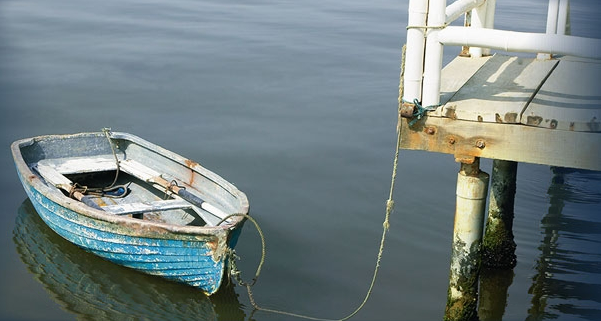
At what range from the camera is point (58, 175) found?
10.2 meters

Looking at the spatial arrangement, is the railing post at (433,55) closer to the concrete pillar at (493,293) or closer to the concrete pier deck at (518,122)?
the concrete pier deck at (518,122)

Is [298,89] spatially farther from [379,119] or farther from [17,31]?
[17,31]

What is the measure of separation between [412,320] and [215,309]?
7.39 ft

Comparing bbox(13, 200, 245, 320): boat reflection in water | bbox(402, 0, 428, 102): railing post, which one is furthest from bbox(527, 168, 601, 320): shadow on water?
bbox(13, 200, 245, 320): boat reflection in water

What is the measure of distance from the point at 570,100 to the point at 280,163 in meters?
6.59

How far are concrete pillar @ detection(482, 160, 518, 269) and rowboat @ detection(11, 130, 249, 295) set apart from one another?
117 inches

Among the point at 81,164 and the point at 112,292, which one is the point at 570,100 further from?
the point at 81,164

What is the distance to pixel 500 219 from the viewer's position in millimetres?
8867

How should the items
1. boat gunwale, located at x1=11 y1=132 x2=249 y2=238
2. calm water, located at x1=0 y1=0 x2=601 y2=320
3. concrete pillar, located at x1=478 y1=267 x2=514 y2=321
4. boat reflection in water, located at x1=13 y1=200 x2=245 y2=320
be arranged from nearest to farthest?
boat gunwale, located at x1=11 y1=132 x2=249 y2=238 → boat reflection in water, located at x1=13 y1=200 x2=245 y2=320 → concrete pillar, located at x1=478 y1=267 x2=514 y2=321 → calm water, located at x1=0 y1=0 x2=601 y2=320

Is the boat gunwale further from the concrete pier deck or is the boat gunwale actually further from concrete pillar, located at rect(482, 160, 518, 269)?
concrete pillar, located at rect(482, 160, 518, 269)

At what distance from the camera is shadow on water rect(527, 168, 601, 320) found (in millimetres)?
8586

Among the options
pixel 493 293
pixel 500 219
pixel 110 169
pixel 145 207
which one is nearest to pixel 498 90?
pixel 500 219

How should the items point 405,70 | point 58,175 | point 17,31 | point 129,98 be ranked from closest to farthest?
point 405,70, point 58,175, point 129,98, point 17,31

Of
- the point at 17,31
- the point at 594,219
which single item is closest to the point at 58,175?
the point at 594,219
